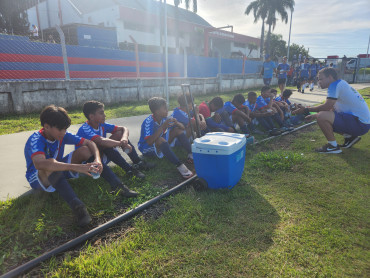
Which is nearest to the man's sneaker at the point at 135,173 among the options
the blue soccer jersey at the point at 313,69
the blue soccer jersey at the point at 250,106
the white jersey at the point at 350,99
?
the blue soccer jersey at the point at 250,106

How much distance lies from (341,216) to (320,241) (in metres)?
0.56

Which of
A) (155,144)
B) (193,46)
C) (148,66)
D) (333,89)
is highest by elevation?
(193,46)

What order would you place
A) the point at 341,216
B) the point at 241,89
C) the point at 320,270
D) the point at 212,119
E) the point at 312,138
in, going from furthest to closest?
the point at 241,89 < the point at 312,138 < the point at 212,119 < the point at 341,216 < the point at 320,270

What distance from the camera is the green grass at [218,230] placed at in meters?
1.90

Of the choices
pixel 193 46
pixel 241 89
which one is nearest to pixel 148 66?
pixel 241 89

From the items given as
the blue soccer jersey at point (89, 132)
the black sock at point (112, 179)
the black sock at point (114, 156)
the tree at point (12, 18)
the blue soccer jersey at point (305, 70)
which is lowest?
the black sock at point (112, 179)

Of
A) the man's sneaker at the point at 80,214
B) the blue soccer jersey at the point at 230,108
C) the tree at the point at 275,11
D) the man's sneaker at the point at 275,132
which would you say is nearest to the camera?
the man's sneaker at the point at 80,214

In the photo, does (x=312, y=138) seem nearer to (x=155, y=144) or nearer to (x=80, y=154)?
(x=155, y=144)

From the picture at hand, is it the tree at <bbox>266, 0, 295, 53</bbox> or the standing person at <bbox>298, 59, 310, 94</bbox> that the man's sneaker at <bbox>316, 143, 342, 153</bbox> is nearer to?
the standing person at <bbox>298, 59, 310, 94</bbox>

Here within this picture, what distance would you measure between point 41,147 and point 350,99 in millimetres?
5082

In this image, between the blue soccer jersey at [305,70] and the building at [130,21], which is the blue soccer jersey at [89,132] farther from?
Answer: the building at [130,21]

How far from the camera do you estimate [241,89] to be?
17.8m

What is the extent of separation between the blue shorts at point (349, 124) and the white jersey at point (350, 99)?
76 millimetres

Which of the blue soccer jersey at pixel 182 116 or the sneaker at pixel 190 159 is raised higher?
the blue soccer jersey at pixel 182 116
